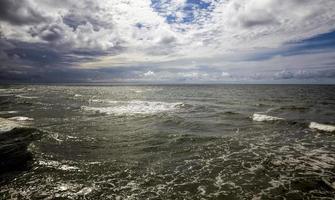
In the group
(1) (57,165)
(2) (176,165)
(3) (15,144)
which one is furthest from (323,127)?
(3) (15,144)

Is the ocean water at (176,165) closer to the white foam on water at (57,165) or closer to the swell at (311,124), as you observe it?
the white foam on water at (57,165)

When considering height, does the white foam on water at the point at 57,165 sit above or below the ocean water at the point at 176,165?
above

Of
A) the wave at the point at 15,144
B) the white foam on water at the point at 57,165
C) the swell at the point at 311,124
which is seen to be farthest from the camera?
the swell at the point at 311,124

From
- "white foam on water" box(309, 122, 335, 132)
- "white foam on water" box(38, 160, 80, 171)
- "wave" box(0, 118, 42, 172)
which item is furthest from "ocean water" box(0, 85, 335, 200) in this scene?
"wave" box(0, 118, 42, 172)

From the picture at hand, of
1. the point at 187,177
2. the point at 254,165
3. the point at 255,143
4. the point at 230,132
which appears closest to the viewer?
the point at 187,177

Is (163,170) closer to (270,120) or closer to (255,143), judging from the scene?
(255,143)

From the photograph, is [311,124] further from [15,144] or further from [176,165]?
[15,144]

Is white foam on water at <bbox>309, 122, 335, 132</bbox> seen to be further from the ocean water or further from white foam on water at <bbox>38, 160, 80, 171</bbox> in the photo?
white foam on water at <bbox>38, 160, 80, 171</bbox>

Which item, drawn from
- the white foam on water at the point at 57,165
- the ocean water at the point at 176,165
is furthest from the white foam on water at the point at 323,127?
the white foam on water at the point at 57,165

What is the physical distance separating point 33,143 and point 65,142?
5.73ft

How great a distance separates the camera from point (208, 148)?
13930 millimetres

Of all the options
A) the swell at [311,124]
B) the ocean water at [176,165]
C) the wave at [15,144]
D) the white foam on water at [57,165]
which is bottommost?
the swell at [311,124]

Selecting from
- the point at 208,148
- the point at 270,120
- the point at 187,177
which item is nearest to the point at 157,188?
the point at 187,177

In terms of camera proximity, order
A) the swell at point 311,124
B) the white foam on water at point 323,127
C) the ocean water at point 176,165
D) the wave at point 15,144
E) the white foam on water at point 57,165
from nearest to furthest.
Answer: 1. the ocean water at point 176,165
2. the white foam on water at point 57,165
3. the wave at point 15,144
4. the white foam on water at point 323,127
5. the swell at point 311,124
